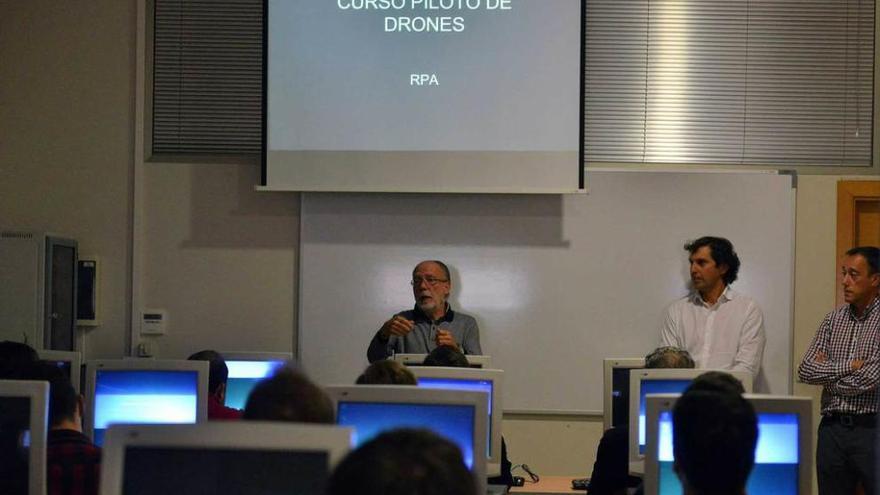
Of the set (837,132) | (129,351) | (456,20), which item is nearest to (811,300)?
(837,132)

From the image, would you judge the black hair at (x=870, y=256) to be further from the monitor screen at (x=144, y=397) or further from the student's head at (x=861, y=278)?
the monitor screen at (x=144, y=397)

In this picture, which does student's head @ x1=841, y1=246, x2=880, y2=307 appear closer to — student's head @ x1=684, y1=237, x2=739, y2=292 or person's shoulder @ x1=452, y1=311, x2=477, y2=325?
student's head @ x1=684, y1=237, x2=739, y2=292

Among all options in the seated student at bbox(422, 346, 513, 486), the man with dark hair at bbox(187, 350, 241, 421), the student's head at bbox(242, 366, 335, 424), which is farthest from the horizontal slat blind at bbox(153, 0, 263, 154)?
the student's head at bbox(242, 366, 335, 424)

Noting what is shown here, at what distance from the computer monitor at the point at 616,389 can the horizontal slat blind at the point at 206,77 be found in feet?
10.5

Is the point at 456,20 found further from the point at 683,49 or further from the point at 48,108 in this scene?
the point at 48,108

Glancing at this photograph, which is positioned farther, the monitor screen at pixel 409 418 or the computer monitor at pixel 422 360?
the computer monitor at pixel 422 360

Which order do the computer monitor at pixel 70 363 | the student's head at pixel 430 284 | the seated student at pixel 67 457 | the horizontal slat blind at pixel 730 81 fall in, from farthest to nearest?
the horizontal slat blind at pixel 730 81 < the student's head at pixel 430 284 < the computer monitor at pixel 70 363 < the seated student at pixel 67 457

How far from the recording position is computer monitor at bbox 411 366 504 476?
414 cm

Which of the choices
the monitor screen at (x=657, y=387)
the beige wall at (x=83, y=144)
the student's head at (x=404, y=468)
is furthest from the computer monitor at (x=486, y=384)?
the beige wall at (x=83, y=144)

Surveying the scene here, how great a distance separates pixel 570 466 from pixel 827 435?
1.72 meters

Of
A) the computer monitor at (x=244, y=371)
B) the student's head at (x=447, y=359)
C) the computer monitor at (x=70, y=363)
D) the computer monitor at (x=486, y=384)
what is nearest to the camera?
the computer monitor at (x=486, y=384)

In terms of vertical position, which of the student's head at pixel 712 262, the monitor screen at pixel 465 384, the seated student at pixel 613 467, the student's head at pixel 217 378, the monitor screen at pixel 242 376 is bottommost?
the seated student at pixel 613 467

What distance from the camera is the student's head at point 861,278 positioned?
5871mm

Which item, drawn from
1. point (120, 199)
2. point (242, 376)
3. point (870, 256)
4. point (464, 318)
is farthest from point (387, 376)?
point (120, 199)
